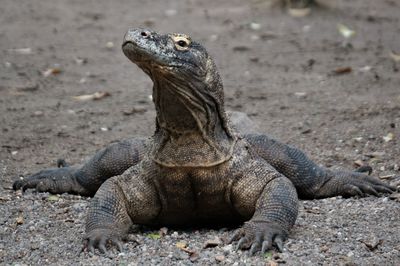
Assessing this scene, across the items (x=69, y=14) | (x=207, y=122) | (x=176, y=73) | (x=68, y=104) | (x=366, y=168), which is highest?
(x=176, y=73)

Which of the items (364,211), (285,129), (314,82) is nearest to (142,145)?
(364,211)

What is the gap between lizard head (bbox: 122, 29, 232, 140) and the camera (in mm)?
4293

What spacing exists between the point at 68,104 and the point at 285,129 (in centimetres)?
233

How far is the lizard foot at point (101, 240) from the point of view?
4.41 meters

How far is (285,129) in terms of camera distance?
24.3 ft

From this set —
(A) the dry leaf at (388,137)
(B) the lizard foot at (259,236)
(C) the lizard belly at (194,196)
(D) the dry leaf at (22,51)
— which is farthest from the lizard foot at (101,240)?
(D) the dry leaf at (22,51)

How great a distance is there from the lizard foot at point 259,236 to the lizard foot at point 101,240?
1.90ft

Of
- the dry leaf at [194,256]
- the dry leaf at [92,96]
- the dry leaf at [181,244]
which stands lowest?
the dry leaf at [92,96]

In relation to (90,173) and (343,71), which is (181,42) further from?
(343,71)

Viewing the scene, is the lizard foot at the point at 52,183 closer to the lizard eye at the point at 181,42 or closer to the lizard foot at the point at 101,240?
the lizard foot at the point at 101,240

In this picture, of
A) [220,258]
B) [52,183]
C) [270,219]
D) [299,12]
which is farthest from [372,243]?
[299,12]

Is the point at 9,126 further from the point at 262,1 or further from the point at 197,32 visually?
the point at 262,1

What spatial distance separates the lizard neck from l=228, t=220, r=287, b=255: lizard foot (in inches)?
17.1

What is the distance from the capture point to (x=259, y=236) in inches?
171
